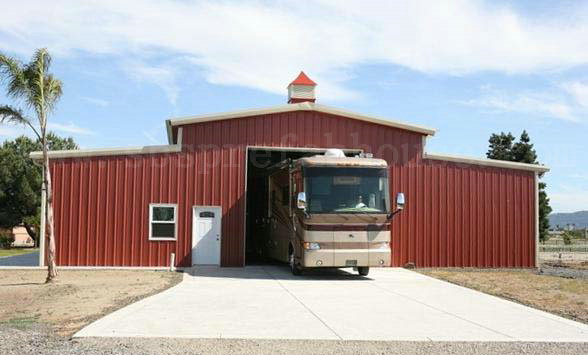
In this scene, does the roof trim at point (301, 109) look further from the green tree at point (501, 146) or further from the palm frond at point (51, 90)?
the green tree at point (501, 146)

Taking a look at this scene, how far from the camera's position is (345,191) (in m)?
17.3

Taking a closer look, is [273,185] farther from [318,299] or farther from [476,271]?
[318,299]

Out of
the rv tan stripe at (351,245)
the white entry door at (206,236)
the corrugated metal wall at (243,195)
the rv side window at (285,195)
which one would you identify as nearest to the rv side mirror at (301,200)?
the rv tan stripe at (351,245)

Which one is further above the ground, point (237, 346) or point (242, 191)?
point (242, 191)

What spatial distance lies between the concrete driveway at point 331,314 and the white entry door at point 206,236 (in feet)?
14.1

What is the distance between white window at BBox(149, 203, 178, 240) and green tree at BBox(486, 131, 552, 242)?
31.9 m

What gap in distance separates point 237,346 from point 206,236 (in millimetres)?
12753

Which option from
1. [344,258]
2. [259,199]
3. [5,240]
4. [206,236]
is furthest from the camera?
[5,240]

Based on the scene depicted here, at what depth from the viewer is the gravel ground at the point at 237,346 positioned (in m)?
8.22

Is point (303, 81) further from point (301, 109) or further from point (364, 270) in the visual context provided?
point (364, 270)

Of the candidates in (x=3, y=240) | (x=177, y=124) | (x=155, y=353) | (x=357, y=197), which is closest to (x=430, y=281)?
(x=357, y=197)

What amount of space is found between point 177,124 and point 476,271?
35.4ft

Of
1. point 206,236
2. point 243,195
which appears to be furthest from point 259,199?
point 206,236

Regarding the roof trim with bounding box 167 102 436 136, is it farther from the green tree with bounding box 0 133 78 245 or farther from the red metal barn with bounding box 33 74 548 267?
the green tree with bounding box 0 133 78 245
